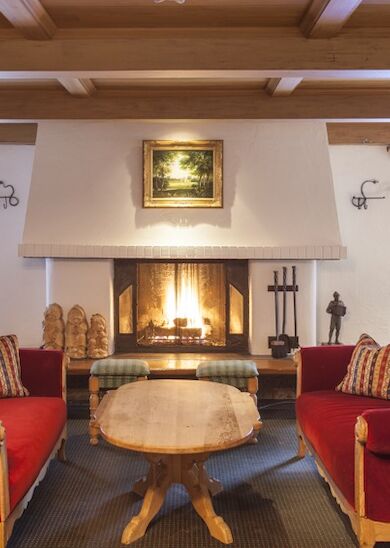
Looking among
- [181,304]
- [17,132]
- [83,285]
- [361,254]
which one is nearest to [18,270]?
[83,285]

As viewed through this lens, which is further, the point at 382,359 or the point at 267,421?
the point at 267,421

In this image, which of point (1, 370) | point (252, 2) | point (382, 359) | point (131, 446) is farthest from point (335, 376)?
point (252, 2)

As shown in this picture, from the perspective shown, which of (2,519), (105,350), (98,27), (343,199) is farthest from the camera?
(343,199)

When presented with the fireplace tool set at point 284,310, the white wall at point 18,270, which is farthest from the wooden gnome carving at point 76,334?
the fireplace tool set at point 284,310

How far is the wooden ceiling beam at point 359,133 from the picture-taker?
226 inches

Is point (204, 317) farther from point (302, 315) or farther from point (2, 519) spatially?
Answer: point (2, 519)

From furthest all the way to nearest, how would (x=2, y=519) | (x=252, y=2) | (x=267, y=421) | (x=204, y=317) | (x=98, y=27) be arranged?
(x=204, y=317), (x=267, y=421), (x=98, y=27), (x=252, y=2), (x=2, y=519)

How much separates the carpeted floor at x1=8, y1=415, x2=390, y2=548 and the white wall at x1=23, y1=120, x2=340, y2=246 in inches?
84.5

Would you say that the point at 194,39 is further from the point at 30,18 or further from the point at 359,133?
the point at 359,133

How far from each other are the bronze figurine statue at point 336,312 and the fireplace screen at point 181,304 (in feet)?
3.64

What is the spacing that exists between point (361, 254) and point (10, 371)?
4.01 metres

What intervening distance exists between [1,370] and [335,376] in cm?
222

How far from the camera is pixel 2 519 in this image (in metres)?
2.35

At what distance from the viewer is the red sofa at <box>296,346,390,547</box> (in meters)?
2.37
